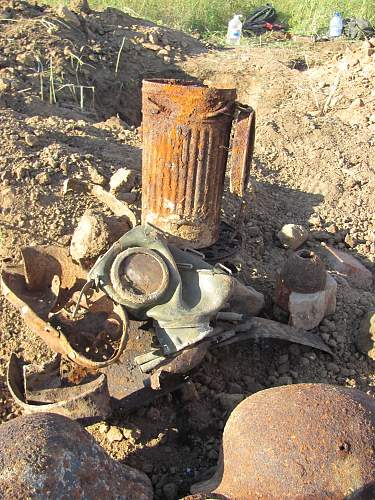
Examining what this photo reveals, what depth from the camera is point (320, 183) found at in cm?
441

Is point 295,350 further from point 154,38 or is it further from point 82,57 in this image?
point 154,38

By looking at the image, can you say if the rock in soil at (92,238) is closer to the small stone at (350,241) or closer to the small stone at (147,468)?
the small stone at (147,468)

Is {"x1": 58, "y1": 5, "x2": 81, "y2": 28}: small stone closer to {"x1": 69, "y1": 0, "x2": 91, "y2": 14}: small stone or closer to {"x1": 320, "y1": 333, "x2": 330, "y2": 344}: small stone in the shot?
{"x1": 69, "y1": 0, "x2": 91, "y2": 14}: small stone

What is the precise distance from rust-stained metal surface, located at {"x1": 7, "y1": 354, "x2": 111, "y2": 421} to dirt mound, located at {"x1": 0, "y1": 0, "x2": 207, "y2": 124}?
3.27 m

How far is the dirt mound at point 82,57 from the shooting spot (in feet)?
17.0

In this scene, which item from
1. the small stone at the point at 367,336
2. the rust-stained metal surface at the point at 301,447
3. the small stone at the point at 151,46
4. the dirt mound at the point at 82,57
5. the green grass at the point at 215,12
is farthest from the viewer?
the green grass at the point at 215,12

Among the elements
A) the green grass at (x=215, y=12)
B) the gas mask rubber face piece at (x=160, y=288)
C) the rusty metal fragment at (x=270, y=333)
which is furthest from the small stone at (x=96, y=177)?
the green grass at (x=215, y=12)

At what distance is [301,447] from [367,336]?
1325 mm

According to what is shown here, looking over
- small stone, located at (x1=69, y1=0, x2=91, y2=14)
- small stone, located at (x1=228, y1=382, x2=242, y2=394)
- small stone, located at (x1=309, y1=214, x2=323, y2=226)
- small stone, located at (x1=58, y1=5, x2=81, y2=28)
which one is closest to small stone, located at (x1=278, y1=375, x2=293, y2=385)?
small stone, located at (x1=228, y1=382, x2=242, y2=394)

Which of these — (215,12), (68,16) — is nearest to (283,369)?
(68,16)

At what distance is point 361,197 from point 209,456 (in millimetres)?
2808

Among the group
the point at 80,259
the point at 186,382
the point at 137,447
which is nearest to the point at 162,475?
the point at 137,447

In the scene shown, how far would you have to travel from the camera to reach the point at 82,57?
6125 millimetres

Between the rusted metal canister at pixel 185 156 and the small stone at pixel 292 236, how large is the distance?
805mm
